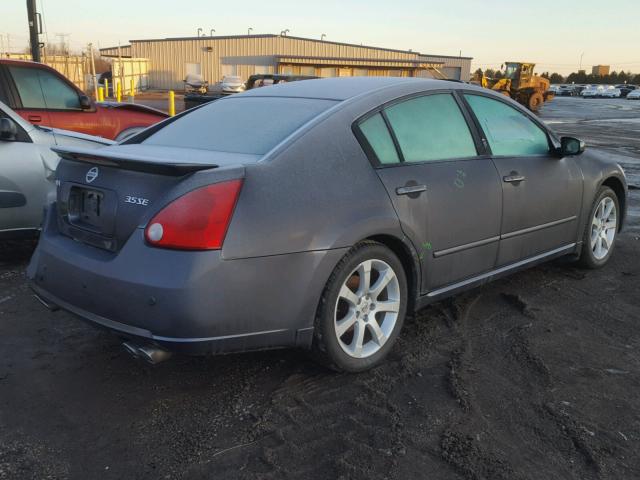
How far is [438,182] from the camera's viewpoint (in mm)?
3479

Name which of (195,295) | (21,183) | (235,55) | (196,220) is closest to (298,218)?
(196,220)

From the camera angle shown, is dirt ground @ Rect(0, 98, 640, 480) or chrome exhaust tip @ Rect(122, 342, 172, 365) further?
chrome exhaust tip @ Rect(122, 342, 172, 365)

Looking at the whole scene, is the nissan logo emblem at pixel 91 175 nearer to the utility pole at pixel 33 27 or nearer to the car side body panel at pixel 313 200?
the car side body panel at pixel 313 200

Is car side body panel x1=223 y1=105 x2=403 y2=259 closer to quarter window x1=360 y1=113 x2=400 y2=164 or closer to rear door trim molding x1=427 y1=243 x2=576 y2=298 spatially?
quarter window x1=360 y1=113 x2=400 y2=164

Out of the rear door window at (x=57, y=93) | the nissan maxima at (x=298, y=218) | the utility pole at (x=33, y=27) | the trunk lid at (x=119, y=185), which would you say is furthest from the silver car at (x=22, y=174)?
the utility pole at (x=33, y=27)

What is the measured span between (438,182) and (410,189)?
0.85 feet

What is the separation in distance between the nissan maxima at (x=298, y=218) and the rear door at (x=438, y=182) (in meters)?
0.01

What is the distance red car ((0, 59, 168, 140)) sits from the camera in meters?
7.37

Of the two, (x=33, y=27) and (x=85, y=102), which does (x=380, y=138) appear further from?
(x=33, y=27)

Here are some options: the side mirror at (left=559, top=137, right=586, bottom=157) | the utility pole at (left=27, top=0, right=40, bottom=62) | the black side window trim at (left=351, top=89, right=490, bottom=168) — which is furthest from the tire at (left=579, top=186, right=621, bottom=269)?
the utility pole at (left=27, top=0, right=40, bottom=62)

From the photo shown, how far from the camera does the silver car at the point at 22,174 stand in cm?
497

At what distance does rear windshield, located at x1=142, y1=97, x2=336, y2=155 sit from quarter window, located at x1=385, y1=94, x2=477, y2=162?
0.44 meters

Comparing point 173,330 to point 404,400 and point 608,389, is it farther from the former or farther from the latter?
point 608,389

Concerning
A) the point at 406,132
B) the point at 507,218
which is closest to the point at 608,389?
the point at 507,218
